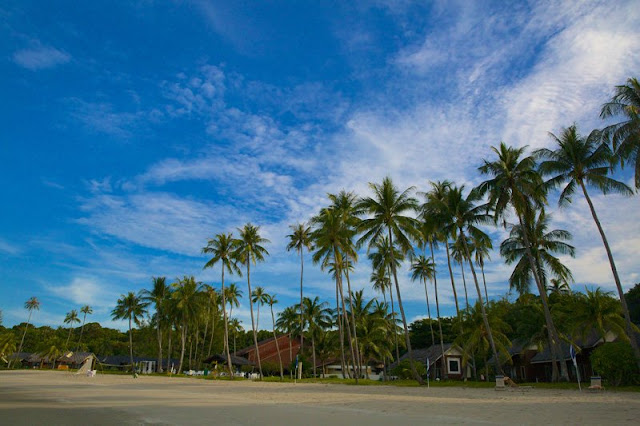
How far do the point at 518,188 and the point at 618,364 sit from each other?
35.5 ft

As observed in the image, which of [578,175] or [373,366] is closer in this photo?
[578,175]

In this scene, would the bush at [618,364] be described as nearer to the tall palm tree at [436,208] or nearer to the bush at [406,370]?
the tall palm tree at [436,208]

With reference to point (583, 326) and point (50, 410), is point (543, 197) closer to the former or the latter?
point (583, 326)

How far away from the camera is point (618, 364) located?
19469 millimetres

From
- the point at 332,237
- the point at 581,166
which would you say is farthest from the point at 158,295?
the point at 581,166

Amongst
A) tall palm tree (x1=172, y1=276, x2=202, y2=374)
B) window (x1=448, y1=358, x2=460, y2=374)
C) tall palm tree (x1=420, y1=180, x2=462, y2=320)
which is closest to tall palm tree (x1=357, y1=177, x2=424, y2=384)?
tall palm tree (x1=420, y1=180, x2=462, y2=320)

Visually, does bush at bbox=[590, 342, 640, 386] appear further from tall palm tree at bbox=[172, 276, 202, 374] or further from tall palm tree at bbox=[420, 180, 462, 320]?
tall palm tree at bbox=[172, 276, 202, 374]

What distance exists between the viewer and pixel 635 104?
20.4m

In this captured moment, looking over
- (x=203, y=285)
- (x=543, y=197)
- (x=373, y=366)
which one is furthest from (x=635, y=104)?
(x=203, y=285)

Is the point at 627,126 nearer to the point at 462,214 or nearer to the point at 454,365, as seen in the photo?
the point at 462,214

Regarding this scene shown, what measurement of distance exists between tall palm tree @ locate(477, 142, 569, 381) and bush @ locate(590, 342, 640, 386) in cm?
413

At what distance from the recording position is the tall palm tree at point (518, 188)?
2489 centimetres

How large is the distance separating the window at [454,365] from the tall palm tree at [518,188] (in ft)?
56.7

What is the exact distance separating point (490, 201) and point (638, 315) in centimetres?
2186
